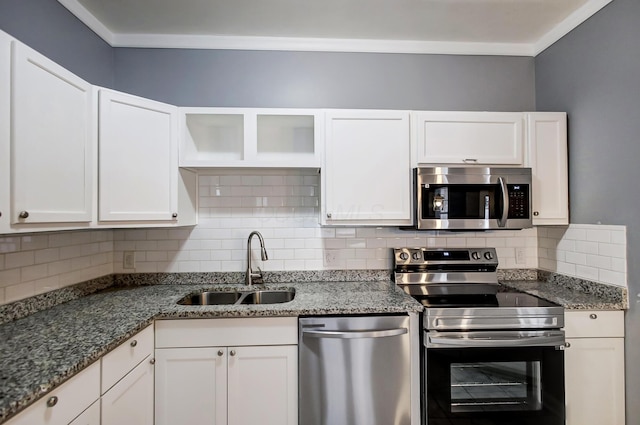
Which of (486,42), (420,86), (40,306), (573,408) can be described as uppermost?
(486,42)

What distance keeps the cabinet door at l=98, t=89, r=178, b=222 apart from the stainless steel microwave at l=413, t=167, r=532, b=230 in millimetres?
1590

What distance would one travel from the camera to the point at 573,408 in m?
1.72

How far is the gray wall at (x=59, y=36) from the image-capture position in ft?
4.90

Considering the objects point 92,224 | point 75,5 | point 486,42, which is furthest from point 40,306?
point 486,42

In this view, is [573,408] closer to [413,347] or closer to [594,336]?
[594,336]

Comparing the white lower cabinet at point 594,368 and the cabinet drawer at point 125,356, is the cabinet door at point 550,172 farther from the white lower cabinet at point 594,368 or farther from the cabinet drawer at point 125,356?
the cabinet drawer at point 125,356

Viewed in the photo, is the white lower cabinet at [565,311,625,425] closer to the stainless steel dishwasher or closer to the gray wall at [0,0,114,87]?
the stainless steel dishwasher

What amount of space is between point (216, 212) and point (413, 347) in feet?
5.23

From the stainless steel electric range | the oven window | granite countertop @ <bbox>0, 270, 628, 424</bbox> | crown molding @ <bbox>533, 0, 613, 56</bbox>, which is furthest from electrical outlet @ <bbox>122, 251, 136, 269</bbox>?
crown molding @ <bbox>533, 0, 613, 56</bbox>

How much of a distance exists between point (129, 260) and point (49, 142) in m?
1.13

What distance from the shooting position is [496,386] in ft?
5.53

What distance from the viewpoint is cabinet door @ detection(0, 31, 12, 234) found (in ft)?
3.70

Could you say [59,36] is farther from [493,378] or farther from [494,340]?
[493,378]

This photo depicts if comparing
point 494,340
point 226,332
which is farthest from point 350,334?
point 494,340
